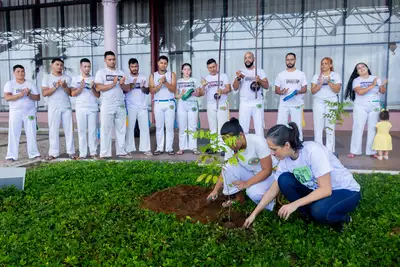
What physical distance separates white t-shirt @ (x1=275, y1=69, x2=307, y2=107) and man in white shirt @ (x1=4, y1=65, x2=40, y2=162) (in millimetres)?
4418

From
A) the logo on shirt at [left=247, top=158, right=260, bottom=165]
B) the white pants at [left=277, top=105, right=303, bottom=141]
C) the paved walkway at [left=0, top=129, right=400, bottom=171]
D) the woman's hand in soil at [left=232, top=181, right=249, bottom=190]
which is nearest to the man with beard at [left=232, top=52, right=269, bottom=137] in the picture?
the white pants at [left=277, top=105, right=303, bottom=141]

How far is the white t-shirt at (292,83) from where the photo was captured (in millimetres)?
7020

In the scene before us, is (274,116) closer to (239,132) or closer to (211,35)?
(211,35)

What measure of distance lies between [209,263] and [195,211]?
109cm

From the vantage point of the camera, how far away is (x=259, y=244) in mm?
3209

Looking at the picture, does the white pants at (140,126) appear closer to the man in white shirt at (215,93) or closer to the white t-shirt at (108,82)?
the white t-shirt at (108,82)

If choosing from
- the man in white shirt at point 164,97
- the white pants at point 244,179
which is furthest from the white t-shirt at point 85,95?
the white pants at point 244,179

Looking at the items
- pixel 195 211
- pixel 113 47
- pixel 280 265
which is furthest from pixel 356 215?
pixel 113 47

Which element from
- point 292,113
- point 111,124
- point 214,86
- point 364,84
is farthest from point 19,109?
point 364,84

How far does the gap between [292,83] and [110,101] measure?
3191mm

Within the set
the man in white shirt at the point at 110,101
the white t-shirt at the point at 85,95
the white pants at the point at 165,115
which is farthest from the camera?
the white pants at the point at 165,115

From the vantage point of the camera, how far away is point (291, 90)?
7.02 m

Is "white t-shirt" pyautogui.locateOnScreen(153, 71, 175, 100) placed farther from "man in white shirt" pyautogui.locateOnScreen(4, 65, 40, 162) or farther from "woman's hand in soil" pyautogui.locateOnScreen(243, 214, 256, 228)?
"woman's hand in soil" pyautogui.locateOnScreen(243, 214, 256, 228)

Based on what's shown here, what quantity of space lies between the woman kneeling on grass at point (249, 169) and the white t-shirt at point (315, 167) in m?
0.32
